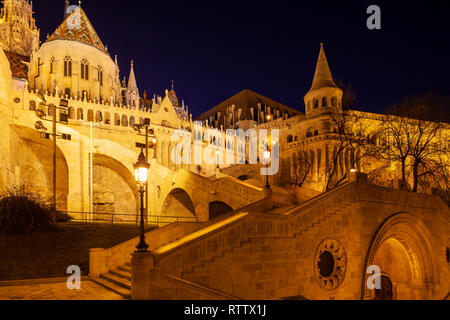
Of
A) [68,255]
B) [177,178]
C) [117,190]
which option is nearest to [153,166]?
[177,178]

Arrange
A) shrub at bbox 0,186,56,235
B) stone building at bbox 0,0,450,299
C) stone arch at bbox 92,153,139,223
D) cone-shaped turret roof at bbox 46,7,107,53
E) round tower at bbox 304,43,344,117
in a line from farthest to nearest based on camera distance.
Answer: cone-shaped turret roof at bbox 46,7,107,53
round tower at bbox 304,43,344,117
stone arch at bbox 92,153,139,223
shrub at bbox 0,186,56,235
stone building at bbox 0,0,450,299

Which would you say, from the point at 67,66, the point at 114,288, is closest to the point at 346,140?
the point at 114,288

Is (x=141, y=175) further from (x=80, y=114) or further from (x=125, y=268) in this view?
(x=80, y=114)

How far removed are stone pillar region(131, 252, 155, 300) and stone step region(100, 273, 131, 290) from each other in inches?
75.6

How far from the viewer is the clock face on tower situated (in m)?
50.7

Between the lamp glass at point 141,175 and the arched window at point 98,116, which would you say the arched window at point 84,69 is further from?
the lamp glass at point 141,175

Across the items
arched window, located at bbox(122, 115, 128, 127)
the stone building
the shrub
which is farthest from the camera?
arched window, located at bbox(122, 115, 128, 127)

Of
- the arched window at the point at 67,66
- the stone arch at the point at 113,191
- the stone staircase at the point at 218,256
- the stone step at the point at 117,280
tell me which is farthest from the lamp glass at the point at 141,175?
the arched window at the point at 67,66

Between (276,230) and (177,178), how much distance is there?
18.9 metres

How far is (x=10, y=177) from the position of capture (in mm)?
26781

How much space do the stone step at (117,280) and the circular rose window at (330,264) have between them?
24.7 ft

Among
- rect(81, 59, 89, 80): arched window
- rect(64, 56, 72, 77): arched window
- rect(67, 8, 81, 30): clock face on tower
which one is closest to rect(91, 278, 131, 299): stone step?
rect(64, 56, 72, 77): arched window

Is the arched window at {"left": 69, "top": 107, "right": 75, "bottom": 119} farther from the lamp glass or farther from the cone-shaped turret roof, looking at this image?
the lamp glass

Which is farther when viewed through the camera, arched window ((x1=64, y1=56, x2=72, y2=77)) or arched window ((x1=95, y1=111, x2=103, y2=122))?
arched window ((x1=64, y1=56, x2=72, y2=77))
